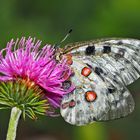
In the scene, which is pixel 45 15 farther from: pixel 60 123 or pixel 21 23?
pixel 60 123

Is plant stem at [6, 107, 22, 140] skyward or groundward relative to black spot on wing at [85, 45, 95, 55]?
groundward

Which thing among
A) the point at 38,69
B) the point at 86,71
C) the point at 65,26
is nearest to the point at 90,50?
the point at 86,71

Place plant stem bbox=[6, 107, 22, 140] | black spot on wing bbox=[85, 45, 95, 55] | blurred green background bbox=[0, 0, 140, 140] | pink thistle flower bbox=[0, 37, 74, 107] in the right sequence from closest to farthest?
1. plant stem bbox=[6, 107, 22, 140]
2. pink thistle flower bbox=[0, 37, 74, 107]
3. black spot on wing bbox=[85, 45, 95, 55]
4. blurred green background bbox=[0, 0, 140, 140]

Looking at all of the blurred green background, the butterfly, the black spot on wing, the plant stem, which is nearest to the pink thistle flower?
the butterfly

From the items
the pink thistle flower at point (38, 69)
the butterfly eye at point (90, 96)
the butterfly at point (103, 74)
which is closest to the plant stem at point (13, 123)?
the pink thistle flower at point (38, 69)

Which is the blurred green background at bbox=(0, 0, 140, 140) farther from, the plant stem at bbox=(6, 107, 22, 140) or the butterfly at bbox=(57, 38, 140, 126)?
the plant stem at bbox=(6, 107, 22, 140)

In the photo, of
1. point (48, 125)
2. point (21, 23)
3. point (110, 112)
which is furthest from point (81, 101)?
point (21, 23)
